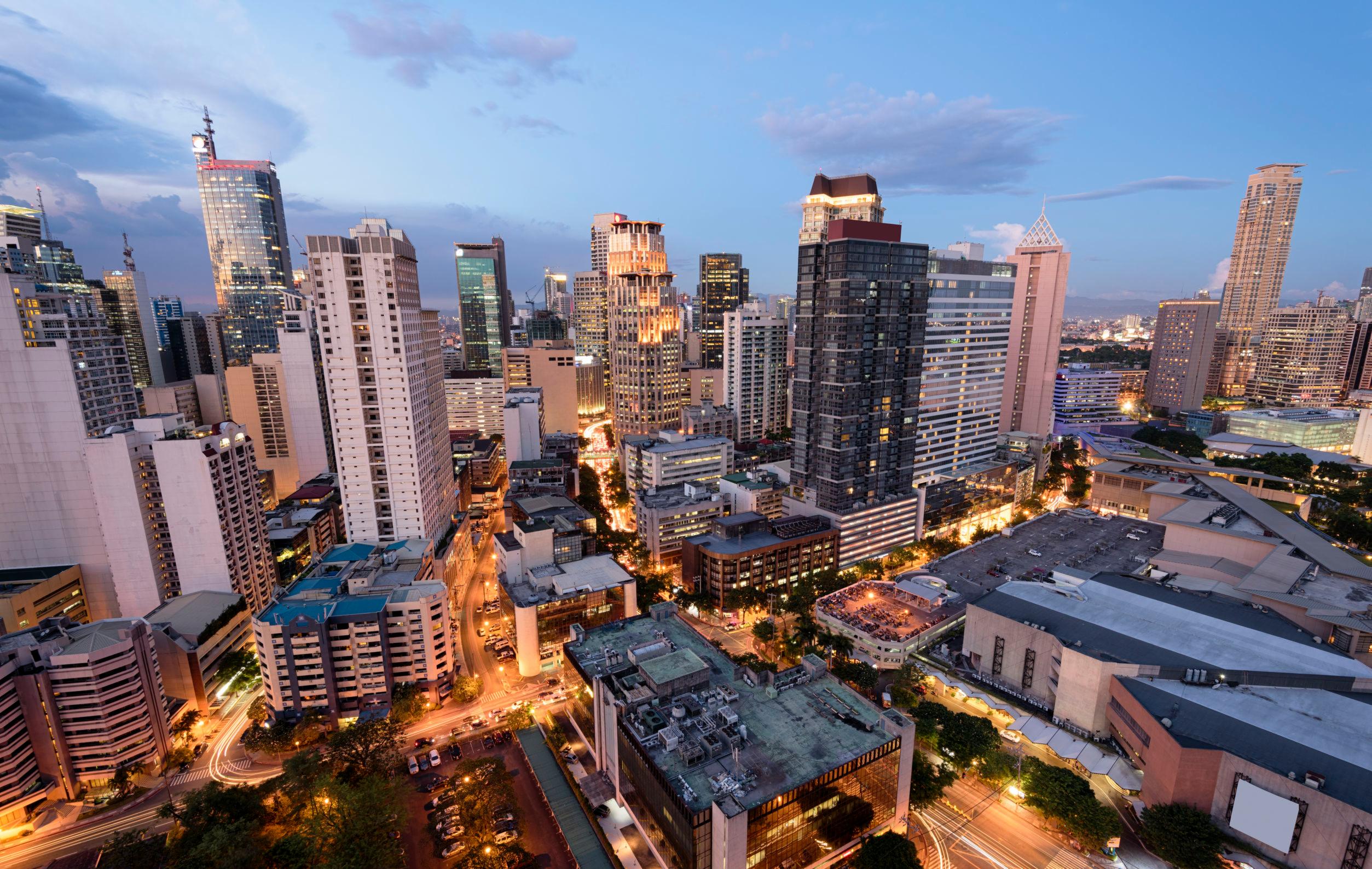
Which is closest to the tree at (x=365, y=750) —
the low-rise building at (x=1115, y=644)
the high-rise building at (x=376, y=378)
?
the high-rise building at (x=376, y=378)

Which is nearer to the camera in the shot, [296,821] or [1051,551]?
[296,821]

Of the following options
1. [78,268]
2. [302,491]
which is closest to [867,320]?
[302,491]

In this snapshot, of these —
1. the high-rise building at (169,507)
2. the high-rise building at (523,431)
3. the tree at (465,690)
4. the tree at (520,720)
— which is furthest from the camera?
the high-rise building at (523,431)

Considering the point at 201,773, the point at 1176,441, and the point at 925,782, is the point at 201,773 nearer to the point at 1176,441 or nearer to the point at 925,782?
the point at 925,782

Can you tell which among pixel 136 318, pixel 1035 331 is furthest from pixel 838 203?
pixel 136 318

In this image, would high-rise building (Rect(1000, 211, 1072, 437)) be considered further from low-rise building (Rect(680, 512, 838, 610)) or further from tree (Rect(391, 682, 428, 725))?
tree (Rect(391, 682, 428, 725))

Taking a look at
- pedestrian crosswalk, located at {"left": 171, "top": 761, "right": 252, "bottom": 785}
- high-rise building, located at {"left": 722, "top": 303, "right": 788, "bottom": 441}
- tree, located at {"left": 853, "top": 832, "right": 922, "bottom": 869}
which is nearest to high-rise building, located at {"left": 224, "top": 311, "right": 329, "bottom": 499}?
pedestrian crosswalk, located at {"left": 171, "top": 761, "right": 252, "bottom": 785}

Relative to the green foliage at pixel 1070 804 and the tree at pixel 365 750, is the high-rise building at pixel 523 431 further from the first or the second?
the green foliage at pixel 1070 804
